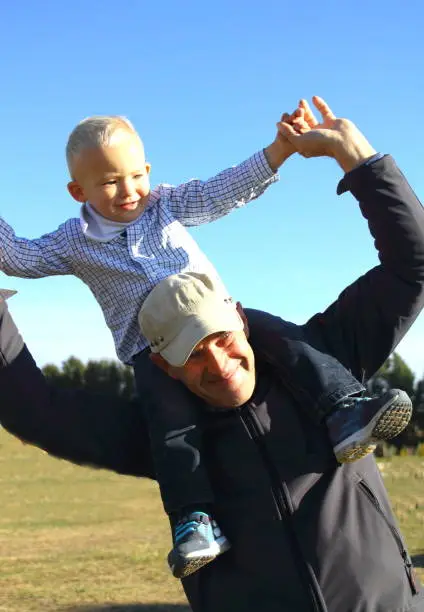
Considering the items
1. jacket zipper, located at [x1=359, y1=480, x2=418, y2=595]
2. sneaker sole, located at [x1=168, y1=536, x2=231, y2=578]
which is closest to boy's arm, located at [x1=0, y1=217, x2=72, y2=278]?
sneaker sole, located at [x1=168, y1=536, x2=231, y2=578]

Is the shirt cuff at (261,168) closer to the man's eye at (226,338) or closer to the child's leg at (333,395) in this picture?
the child's leg at (333,395)

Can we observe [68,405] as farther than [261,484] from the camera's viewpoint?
Yes

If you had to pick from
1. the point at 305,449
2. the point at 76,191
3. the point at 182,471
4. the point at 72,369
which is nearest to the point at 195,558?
the point at 182,471

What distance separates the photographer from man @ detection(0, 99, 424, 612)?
1.90 meters

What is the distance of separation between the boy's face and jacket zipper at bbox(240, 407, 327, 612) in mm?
845

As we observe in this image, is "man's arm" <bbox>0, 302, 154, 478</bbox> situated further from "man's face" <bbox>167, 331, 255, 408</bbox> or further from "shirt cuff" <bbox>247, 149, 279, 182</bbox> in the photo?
"shirt cuff" <bbox>247, 149, 279, 182</bbox>

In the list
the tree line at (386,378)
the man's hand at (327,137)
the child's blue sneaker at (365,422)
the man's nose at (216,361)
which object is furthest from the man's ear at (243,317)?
the tree line at (386,378)

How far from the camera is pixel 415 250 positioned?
1972mm

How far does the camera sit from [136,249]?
2506 millimetres

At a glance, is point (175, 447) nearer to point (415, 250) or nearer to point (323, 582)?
point (323, 582)

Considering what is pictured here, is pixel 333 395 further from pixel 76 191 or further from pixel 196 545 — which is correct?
pixel 76 191

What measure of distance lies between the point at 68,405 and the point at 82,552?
27.9 feet

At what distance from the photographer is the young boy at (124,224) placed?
2471 millimetres

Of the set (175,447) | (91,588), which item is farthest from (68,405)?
(91,588)
